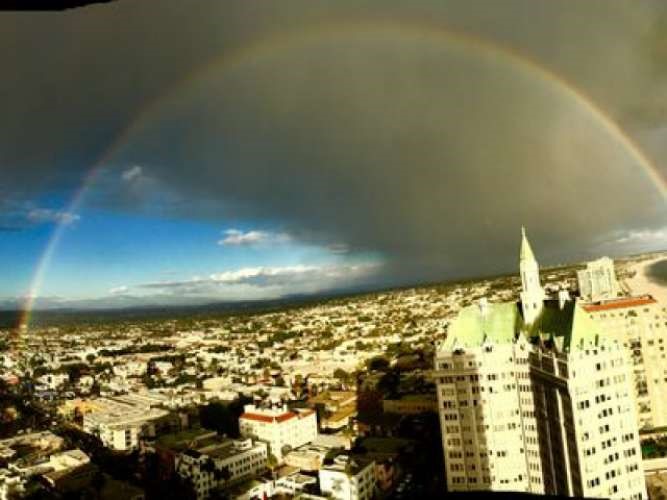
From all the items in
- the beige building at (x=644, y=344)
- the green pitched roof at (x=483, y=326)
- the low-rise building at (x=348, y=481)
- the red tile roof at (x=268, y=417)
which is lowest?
the low-rise building at (x=348, y=481)

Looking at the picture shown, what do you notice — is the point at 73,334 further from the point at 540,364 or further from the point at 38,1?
the point at 38,1

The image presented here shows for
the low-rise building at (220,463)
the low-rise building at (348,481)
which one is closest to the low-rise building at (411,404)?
the low-rise building at (220,463)

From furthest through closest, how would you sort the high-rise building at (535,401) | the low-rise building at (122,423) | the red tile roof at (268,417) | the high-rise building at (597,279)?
1. the high-rise building at (597,279)
2. the low-rise building at (122,423)
3. the red tile roof at (268,417)
4. the high-rise building at (535,401)

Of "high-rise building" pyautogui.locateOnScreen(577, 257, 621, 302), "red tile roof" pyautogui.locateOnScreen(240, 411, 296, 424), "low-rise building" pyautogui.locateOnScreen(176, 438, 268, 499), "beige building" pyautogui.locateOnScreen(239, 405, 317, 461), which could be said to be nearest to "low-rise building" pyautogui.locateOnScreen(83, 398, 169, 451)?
"beige building" pyautogui.locateOnScreen(239, 405, 317, 461)

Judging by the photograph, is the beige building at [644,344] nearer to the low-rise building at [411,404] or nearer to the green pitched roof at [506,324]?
the green pitched roof at [506,324]

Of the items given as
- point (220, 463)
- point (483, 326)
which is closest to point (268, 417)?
point (220, 463)

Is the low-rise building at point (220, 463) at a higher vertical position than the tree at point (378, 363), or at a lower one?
lower

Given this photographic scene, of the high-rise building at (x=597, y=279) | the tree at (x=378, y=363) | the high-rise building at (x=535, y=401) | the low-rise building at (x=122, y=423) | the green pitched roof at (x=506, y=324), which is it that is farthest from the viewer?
the tree at (x=378, y=363)

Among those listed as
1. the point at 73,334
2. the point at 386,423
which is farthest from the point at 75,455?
the point at 73,334
